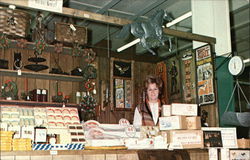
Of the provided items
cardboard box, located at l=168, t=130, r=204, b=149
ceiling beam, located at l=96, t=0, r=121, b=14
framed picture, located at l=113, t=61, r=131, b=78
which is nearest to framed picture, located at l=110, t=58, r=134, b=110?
framed picture, located at l=113, t=61, r=131, b=78

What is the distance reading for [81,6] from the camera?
7.45m

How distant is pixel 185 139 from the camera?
367 cm

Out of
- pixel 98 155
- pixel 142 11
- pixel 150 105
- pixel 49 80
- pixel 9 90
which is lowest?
pixel 98 155

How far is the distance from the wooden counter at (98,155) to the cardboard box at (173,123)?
0.28 meters

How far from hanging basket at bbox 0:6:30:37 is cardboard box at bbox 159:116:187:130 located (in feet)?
8.83

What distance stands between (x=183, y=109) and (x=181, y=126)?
0.71 ft

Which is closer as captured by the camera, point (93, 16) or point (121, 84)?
point (93, 16)

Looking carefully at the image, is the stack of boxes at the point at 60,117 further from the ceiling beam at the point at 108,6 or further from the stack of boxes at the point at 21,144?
the ceiling beam at the point at 108,6

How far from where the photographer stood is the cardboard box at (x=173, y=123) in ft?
11.9

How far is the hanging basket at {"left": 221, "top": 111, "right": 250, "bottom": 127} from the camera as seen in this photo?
450cm

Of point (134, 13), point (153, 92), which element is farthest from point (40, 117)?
point (134, 13)

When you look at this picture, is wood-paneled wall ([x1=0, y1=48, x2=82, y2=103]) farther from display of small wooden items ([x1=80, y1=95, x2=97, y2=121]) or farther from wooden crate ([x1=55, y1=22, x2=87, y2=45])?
wooden crate ([x1=55, y1=22, x2=87, y2=45])

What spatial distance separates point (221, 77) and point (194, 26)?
1.47 metres

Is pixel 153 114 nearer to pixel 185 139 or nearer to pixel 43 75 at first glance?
pixel 185 139
